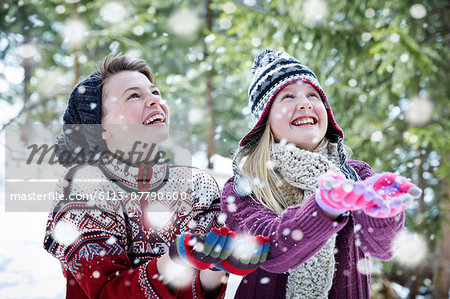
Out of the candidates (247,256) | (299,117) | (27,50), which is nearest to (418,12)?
(299,117)

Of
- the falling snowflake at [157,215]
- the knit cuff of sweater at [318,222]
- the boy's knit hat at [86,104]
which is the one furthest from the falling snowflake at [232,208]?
the boy's knit hat at [86,104]

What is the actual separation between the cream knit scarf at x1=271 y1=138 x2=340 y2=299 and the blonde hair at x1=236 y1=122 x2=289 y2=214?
0.03m

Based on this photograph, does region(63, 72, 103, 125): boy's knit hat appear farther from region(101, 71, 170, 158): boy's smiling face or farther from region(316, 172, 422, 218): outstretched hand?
region(316, 172, 422, 218): outstretched hand

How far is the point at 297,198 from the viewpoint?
1.38 metres

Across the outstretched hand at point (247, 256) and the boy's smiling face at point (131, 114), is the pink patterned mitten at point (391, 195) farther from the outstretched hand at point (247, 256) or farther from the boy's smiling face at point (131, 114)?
the boy's smiling face at point (131, 114)

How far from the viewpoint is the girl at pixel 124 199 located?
121cm

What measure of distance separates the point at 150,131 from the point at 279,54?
588 mm

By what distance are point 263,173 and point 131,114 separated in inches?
20.7

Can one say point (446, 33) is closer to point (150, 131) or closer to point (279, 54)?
point (279, 54)

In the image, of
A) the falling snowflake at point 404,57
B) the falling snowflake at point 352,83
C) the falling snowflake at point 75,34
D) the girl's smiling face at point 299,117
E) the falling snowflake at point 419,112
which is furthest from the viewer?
the falling snowflake at point 75,34

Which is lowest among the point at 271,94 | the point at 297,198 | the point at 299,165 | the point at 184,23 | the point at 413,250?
the point at 413,250

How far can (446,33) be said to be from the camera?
418cm

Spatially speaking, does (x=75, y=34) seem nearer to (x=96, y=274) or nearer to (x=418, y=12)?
(x=418, y=12)

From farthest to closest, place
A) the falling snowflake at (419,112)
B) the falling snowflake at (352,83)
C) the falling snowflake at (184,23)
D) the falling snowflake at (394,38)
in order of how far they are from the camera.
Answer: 1. the falling snowflake at (184,23)
2. the falling snowflake at (352,83)
3. the falling snowflake at (419,112)
4. the falling snowflake at (394,38)
